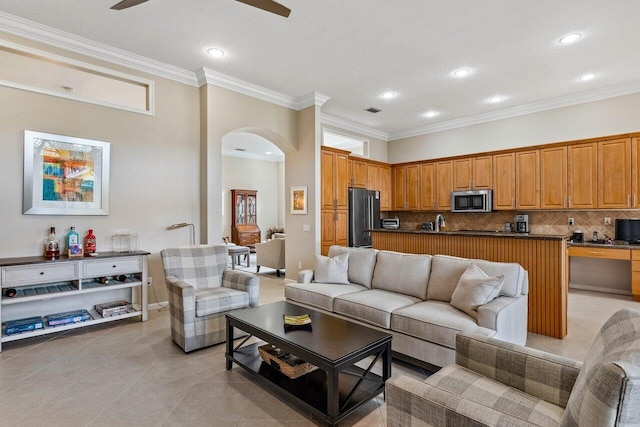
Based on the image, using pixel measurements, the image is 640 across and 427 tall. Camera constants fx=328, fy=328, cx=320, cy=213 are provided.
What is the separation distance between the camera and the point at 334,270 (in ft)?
12.8

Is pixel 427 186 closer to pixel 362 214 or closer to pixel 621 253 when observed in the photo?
pixel 362 214

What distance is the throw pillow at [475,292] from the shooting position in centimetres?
263

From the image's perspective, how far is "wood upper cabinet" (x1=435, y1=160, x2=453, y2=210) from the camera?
698cm

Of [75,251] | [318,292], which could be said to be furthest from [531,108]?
[75,251]

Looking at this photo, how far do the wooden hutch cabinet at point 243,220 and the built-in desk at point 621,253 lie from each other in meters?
8.10

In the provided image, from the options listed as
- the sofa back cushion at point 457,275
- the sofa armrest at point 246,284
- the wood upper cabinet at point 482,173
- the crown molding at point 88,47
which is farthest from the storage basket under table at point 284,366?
the wood upper cabinet at point 482,173

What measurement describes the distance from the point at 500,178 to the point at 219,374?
5.92 metres

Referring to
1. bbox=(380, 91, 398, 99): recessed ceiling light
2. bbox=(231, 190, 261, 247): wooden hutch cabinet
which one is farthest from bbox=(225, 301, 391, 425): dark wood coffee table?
bbox=(231, 190, 261, 247): wooden hutch cabinet

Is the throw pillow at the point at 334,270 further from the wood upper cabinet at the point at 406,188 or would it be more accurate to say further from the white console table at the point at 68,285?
the wood upper cabinet at the point at 406,188

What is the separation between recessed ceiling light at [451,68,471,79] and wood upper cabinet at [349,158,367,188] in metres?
2.61

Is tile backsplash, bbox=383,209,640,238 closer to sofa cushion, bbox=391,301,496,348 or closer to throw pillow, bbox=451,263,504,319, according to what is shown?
throw pillow, bbox=451,263,504,319

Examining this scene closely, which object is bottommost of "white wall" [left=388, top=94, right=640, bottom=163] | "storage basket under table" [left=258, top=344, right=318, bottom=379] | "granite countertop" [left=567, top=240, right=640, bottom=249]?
"storage basket under table" [left=258, top=344, right=318, bottom=379]

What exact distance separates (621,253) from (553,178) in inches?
59.1

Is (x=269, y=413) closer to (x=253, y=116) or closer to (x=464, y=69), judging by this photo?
(x=253, y=116)
